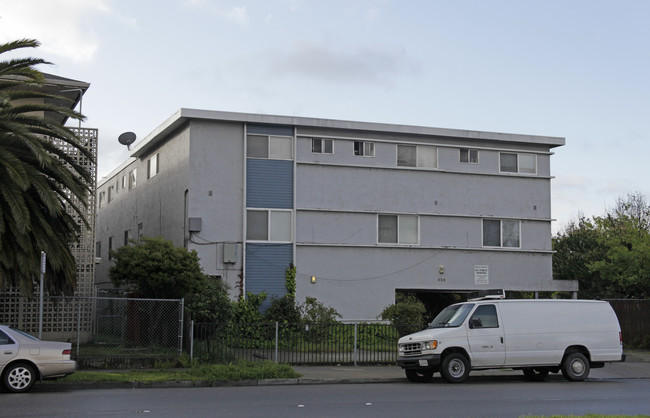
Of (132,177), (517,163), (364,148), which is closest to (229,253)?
(364,148)

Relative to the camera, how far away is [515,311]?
741 inches

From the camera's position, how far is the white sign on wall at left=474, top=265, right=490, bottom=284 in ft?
103

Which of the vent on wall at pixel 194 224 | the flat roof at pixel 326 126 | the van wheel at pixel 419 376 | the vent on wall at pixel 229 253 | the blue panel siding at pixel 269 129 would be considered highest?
the flat roof at pixel 326 126

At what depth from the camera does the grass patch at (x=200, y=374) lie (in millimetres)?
17219

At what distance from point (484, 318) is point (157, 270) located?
9.80 meters

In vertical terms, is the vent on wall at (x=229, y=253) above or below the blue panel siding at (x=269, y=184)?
below

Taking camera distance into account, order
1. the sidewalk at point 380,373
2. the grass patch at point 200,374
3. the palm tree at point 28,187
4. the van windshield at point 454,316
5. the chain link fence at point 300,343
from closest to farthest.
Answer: the grass patch at point 200,374, the palm tree at point 28,187, the van windshield at point 454,316, the sidewalk at point 380,373, the chain link fence at point 300,343

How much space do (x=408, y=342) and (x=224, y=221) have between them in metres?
11.5

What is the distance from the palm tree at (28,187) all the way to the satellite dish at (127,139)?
47.7 ft

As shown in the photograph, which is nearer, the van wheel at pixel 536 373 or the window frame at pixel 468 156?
the van wheel at pixel 536 373

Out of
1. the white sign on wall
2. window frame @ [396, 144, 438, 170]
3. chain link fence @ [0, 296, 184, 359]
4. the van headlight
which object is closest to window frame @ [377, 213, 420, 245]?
window frame @ [396, 144, 438, 170]

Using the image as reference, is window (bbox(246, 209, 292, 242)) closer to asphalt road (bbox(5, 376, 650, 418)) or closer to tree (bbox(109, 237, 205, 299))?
tree (bbox(109, 237, 205, 299))

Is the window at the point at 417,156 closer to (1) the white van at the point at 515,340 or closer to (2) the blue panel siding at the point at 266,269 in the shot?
(2) the blue panel siding at the point at 266,269

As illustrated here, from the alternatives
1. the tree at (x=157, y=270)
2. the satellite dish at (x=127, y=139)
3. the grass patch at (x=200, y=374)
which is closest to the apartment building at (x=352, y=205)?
the satellite dish at (x=127, y=139)
